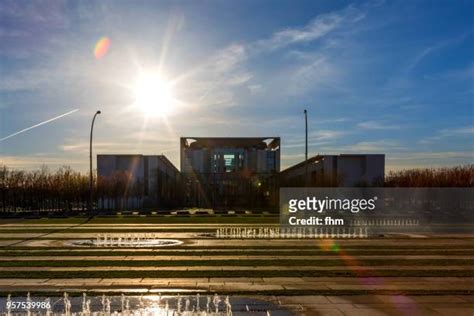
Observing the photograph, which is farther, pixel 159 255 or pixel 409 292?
pixel 159 255

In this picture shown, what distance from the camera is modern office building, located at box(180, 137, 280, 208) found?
7762cm

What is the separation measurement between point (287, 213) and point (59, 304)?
33235mm

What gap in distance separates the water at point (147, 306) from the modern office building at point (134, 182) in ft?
166

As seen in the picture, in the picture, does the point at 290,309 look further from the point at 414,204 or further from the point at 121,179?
the point at 121,179

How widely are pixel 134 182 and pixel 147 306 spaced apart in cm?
6076

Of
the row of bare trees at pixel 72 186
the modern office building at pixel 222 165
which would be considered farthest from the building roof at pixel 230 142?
the row of bare trees at pixel 72 186

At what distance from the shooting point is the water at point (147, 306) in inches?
357

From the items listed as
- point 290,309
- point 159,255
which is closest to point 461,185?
point 159,255

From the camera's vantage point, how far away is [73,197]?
54.2m

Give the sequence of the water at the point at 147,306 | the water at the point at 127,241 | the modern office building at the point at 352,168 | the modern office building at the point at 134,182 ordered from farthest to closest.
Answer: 1. the modern office building at the point at 352,168
2. the modern office building at the point at 134,182
3. the water at the point at 127,241
4. the water at the point at 147,306

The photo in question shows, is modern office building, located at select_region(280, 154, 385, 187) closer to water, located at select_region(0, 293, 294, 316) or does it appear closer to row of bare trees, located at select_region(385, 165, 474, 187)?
row of bare trees, located at select_region(385, 165, 474, 187)

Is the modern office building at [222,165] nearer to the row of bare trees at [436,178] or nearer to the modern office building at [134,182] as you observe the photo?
the modern office building at [134,182]

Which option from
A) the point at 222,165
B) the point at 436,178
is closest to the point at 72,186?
the point at 222,165

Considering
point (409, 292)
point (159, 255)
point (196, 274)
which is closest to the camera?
point (409, 292)
